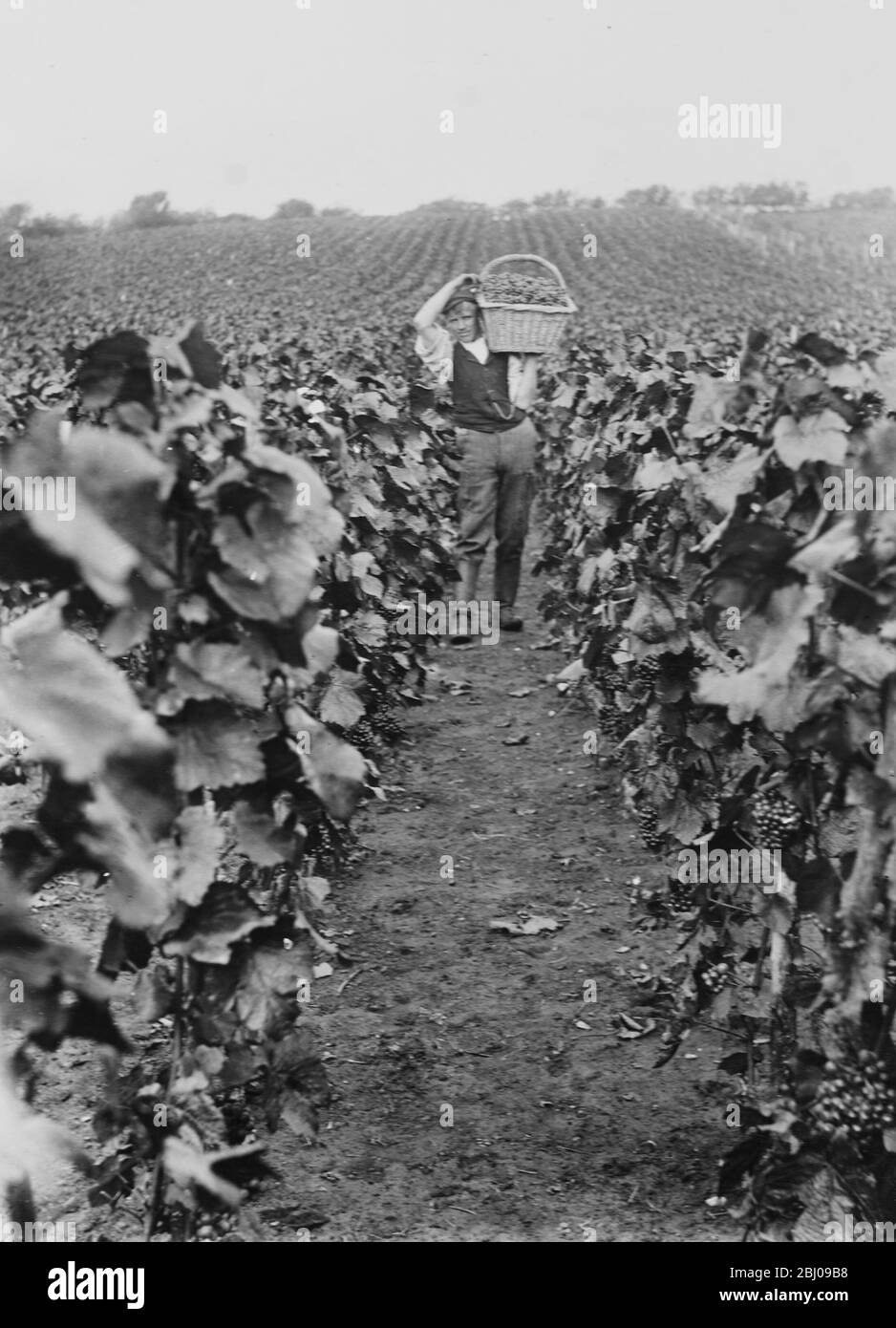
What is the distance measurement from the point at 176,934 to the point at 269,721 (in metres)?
0.39

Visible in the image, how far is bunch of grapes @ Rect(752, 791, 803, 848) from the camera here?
2.50 m

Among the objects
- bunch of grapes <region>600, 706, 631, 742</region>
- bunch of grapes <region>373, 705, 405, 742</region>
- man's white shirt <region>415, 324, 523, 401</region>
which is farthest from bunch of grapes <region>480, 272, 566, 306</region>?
bunch of grapes <region>600, 706, 631, 742</region>

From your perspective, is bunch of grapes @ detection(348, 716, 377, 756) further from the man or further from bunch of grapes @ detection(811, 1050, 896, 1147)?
the man

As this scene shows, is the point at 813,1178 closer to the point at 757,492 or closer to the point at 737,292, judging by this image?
the point at 757,492

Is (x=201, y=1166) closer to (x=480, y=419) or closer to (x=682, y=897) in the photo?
(x=682, y=897)

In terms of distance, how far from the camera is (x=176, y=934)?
2.07m

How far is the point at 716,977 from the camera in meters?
2.97

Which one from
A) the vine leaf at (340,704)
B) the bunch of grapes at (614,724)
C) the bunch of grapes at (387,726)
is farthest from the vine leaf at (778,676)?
the bunch of grapes at (387,726)

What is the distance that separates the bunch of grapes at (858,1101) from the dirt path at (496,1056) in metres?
0.68

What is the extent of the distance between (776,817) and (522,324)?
17.0ft

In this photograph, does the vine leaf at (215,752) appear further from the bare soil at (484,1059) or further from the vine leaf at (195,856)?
the bare soil at (484,1059)

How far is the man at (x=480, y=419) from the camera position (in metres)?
7.28

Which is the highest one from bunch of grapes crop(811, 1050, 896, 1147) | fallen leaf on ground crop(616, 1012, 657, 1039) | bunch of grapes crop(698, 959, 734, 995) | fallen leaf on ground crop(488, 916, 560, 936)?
bunch of grapes crop(811, 1050, 896, 1147)

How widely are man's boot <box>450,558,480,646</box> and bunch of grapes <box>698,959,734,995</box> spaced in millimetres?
4545
